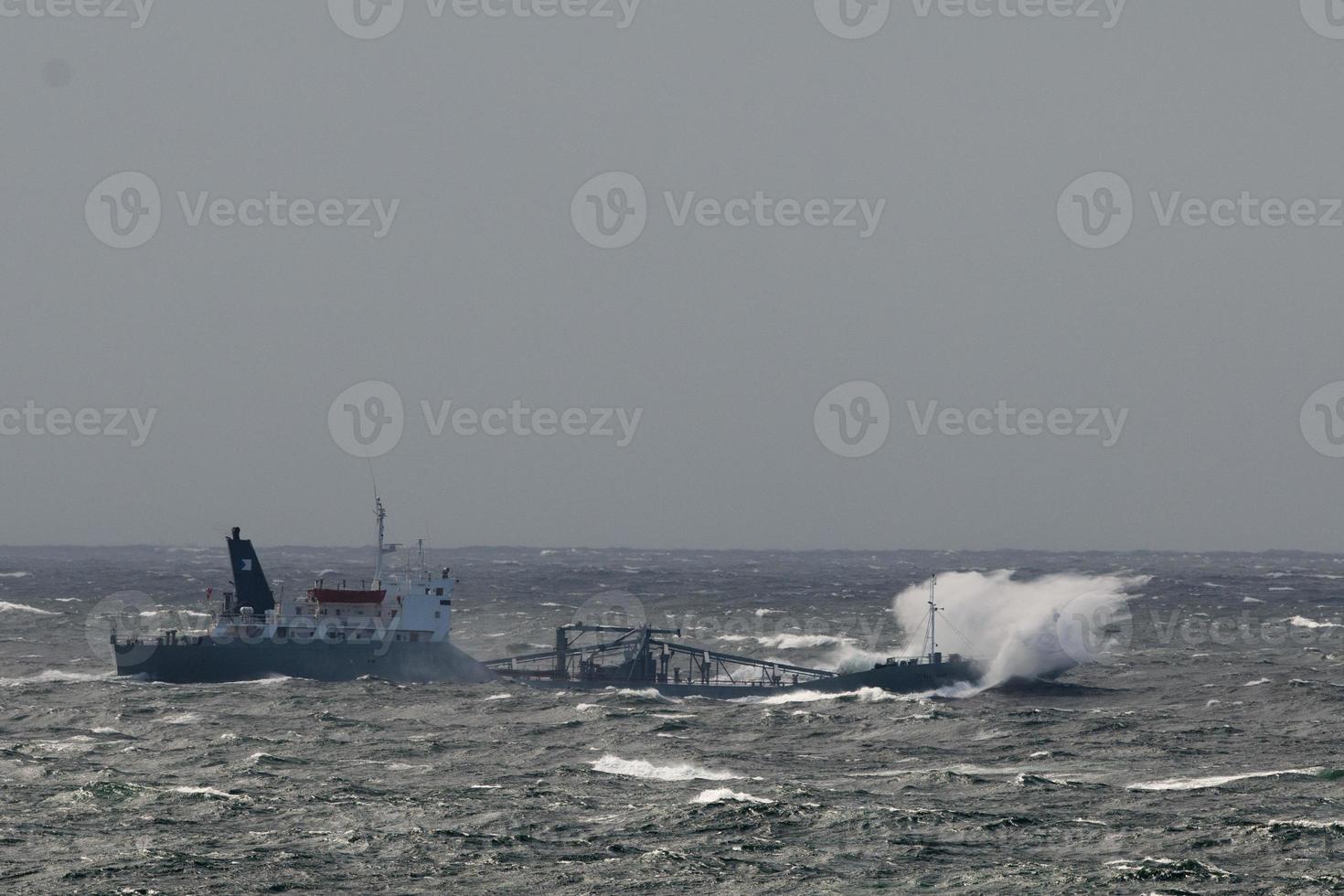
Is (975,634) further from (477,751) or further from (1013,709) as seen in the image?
(477,751)

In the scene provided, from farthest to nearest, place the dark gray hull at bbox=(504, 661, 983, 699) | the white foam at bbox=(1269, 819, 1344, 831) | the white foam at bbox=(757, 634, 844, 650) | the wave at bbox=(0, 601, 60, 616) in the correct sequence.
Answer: the wave at bbox=(0, 601, 60, 616) < the white foam at bbox=(757, 634, 844, 650) < the dark gray hull at bbox=(504, 661, 983, 699) < the white foam at bbox=(1269, 819, 1344, 831)

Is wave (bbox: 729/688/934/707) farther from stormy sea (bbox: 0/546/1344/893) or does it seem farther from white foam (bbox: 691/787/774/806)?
white foam (bbox: 691/787/774/806)

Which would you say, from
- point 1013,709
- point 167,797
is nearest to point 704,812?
point 167,797

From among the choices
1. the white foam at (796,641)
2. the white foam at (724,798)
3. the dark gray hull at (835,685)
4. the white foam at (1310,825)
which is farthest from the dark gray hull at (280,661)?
the white foam at (1310,825)

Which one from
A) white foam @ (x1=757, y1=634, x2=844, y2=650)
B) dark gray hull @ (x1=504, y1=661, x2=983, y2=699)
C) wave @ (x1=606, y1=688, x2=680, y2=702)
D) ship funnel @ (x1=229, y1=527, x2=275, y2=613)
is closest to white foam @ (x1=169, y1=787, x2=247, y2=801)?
wave @ (x1=606, y1=688, x2=680, y2=702)

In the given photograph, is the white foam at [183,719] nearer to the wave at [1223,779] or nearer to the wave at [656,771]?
the wave at [656,771]

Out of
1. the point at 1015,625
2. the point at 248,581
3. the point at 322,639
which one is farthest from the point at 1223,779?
the point at 248,581

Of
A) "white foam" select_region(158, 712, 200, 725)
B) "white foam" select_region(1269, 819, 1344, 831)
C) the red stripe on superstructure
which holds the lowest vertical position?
"white foam" select_region(1269, 819, 1344, 831)
